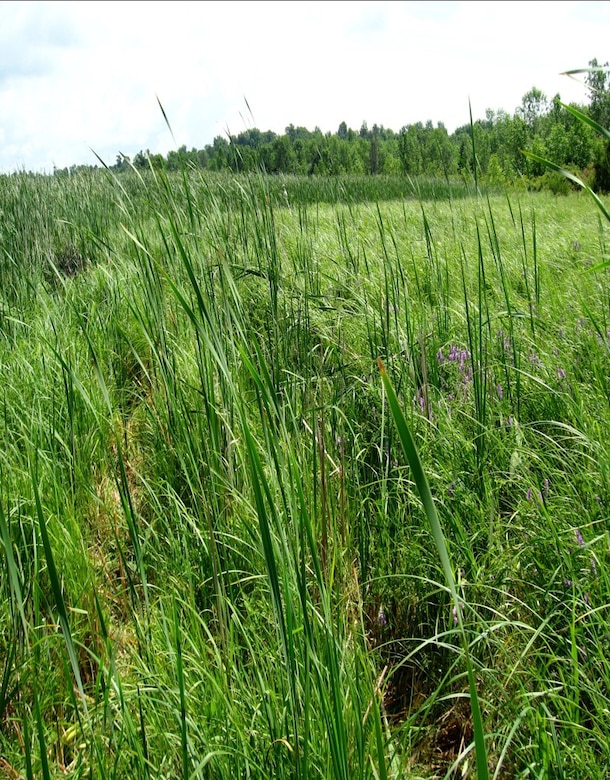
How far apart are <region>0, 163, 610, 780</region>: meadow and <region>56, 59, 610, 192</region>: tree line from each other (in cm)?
46

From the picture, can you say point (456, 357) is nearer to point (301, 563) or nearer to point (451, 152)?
point (301, 563)

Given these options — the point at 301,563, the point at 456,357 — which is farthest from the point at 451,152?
the point at 301,563

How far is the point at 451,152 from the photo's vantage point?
32.3 metres

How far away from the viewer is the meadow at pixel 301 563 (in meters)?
0.97

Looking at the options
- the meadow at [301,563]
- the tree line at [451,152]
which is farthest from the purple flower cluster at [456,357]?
the tree line at [451,152]

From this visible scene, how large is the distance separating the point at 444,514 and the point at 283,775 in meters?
0.83

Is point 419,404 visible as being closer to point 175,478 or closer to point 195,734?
point 175,478

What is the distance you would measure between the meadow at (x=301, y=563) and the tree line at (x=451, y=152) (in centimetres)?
46

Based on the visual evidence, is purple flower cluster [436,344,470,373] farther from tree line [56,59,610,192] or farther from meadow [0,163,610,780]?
tree line [56,59,610,192]

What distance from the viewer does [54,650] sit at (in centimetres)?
144

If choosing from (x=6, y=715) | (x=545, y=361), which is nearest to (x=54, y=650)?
(x=6, y=715)

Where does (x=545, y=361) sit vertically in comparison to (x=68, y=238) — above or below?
below

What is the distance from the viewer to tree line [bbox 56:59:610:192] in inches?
85.6

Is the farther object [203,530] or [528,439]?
[528,439]
